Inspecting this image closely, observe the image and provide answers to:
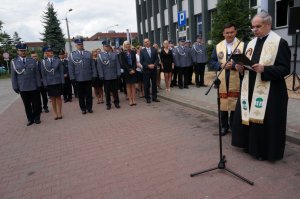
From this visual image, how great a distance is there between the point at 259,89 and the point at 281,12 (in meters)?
11.6

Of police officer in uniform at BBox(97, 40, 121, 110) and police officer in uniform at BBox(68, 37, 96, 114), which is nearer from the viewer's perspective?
police officer in uniform at BBox(68, 37, 96, 114)

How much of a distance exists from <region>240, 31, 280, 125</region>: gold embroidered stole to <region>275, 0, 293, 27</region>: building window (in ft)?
36.1

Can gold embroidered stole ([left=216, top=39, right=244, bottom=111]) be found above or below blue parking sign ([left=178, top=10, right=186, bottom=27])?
below

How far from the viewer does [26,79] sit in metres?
8.17

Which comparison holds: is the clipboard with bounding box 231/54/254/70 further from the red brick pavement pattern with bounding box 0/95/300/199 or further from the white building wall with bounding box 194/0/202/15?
the white building wall with bounding box 194/0/202/15

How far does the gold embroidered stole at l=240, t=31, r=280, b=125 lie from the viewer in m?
4.24

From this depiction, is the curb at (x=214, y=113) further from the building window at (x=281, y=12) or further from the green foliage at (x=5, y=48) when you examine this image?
the green foliage at (x=5, y=48)

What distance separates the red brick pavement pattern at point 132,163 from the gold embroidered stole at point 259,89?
0.71 meters

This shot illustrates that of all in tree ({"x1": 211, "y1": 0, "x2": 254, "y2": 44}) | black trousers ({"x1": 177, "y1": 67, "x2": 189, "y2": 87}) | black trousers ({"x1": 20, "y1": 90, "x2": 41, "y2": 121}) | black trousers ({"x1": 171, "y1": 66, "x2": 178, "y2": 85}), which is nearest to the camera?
black trousers ({"x1": 20, "y1": 90, "x2": 41, "y2": 121})

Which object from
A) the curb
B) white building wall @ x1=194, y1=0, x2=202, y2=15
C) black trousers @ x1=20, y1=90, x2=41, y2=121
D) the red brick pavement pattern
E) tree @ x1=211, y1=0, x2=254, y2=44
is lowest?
the red brick pavement pattern

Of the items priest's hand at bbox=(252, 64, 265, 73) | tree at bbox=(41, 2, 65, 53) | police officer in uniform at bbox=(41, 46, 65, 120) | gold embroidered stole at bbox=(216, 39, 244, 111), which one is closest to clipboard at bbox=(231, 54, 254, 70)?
priest's hand at bbox=(252, 64, 265, 73)

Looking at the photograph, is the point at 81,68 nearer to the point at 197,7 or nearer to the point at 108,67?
the point at 108,67

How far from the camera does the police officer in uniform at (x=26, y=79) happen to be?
8141mm

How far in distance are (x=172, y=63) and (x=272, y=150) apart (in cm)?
789
